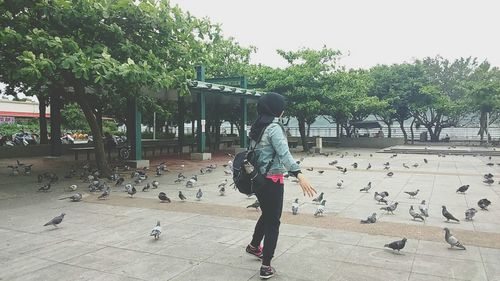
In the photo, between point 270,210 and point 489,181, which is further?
point 489,181

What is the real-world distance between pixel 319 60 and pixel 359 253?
21461mm

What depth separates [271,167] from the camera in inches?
172

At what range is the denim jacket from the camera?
4254mm

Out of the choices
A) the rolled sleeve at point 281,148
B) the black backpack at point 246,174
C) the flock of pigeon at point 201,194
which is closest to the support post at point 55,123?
the flock of pigeon at point 201,194

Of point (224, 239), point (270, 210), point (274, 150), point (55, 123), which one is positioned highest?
point (55, 123)

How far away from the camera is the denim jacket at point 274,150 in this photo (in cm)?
425

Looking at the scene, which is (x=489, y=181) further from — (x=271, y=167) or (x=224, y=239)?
(x=271, y=167)

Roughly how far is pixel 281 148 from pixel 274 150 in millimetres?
153

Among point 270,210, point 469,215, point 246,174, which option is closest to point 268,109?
point 246,174

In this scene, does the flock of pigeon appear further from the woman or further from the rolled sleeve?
the rolled sleeve

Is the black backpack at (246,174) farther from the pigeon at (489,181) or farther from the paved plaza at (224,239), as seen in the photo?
the pigeon at (489,181)

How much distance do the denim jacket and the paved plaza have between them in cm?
118

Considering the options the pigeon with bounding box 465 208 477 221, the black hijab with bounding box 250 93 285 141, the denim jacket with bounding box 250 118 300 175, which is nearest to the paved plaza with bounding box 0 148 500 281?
the pigeon with bounding box 465 208 477 221

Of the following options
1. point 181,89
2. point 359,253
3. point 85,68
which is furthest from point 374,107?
point 359,253
